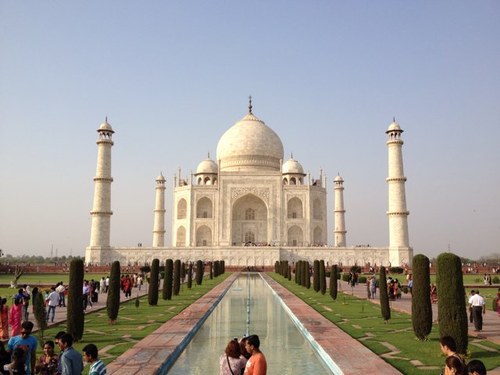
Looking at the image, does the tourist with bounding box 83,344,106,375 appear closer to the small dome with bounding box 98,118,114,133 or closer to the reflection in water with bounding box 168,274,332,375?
the reflection in water with bounding box 168,274,332,375

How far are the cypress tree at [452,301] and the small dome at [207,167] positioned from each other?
32221 mm

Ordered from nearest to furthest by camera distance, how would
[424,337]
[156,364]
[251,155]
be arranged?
[156,364] < [424,337] < [251,155]

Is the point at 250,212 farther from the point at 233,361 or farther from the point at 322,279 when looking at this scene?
the point at 233,361

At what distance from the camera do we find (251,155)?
122ft

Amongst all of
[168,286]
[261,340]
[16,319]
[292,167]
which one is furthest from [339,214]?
[16,319]

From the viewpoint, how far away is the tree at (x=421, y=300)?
7.18 m

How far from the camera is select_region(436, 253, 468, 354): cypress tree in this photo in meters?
6.21

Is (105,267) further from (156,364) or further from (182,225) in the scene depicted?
(156,364)

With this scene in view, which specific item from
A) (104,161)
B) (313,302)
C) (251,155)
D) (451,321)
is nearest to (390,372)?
(451,321)

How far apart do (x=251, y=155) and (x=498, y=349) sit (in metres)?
31.2

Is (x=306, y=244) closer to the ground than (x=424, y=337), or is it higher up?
higher up

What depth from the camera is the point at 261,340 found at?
295 inches

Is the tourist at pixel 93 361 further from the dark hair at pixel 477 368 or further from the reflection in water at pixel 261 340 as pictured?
the dark hair at pixel 477 368

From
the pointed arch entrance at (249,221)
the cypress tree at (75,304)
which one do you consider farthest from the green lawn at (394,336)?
the pointed arch entrance at (249,221)
